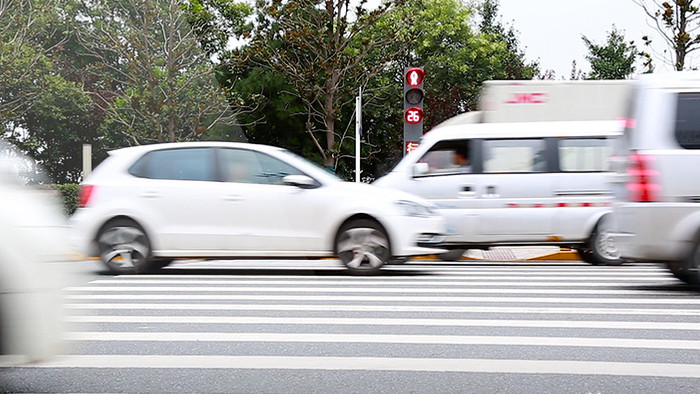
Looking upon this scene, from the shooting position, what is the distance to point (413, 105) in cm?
1664

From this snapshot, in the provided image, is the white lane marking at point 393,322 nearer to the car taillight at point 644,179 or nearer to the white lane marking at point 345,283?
the car taillight at point 644,179

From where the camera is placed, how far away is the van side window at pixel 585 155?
13232mm

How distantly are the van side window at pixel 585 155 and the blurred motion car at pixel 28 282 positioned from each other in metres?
9.59

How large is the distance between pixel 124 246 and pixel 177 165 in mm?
1069

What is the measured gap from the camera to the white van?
43.3 feet

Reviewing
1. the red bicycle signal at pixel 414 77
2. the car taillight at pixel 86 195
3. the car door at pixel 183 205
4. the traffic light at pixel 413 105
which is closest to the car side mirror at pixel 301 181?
the car door at pixel 183 205

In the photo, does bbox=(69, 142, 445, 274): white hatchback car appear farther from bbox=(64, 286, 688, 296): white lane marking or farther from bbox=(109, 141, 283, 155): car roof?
bbox=(64, 286, 688, 296): white lane marking

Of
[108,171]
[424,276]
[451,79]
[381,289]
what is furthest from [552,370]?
[451,79]

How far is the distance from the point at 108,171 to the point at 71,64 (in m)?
47.6

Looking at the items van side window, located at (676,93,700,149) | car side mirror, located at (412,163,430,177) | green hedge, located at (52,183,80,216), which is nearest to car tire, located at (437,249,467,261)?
car side mirror, located at (412,163,430,177)

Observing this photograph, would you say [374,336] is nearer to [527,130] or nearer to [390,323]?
[390,323]

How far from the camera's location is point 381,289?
9.76 m

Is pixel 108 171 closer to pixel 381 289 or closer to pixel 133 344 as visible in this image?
pixel 381 289

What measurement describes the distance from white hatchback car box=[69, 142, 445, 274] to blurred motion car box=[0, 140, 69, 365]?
6.70 metres
